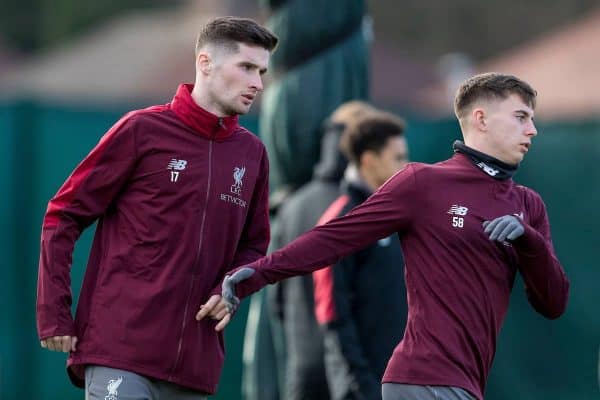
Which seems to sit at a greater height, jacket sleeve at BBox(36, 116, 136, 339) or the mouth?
the mouth

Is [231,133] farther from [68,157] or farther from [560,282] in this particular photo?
[68,157]

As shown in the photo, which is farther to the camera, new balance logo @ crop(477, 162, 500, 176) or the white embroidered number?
new balance logo @ crop(477, 162, 500, 176)

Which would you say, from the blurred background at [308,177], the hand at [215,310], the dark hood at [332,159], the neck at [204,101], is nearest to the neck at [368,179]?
the dark hood at [332,159]

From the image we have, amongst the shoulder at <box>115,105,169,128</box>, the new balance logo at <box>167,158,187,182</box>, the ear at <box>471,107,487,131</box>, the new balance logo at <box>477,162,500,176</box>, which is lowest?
the new balance logo at <box>167,158,187,182</box>

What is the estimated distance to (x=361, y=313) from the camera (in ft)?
23.0

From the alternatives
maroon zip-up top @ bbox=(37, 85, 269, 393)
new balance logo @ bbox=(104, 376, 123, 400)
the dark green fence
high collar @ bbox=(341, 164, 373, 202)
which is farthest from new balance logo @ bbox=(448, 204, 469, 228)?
the dark green fence

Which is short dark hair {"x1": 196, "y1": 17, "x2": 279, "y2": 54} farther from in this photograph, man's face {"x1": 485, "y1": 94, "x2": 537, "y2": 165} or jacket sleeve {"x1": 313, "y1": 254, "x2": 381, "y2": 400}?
jacket sleeve {"x1": 313, "y1": 254, "x2": 381, "y2": 400}

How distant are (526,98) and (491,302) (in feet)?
2.75

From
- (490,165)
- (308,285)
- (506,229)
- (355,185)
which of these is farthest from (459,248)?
(308,285)

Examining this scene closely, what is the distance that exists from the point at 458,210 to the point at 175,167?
1.15 m

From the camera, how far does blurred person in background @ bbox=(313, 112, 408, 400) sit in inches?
270

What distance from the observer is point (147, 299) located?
5.50m

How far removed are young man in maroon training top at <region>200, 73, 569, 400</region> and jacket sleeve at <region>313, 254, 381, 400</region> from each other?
4.67ft

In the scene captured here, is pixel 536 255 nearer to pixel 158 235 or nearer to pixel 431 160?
pixel 158 235
